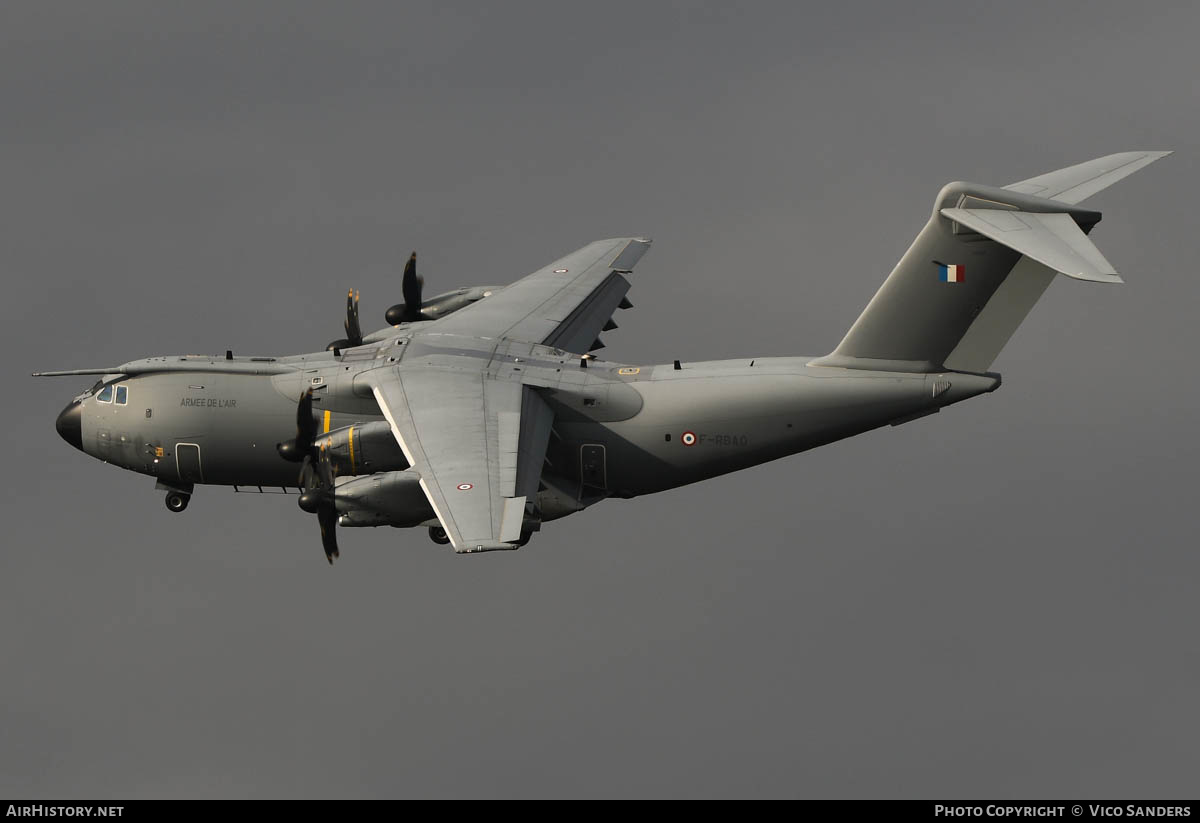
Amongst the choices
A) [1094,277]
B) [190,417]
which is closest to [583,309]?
[190,417]

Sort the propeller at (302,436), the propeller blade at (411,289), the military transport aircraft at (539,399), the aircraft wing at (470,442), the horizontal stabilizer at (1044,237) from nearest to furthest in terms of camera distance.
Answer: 1. the horizontal stabilizer at (1044,237)
2. the aircraft wing at (470,442)
3. the military transport aircraft at (539,399)
4. the propeller at (302,436)
5. the propeller blade at (411,289)

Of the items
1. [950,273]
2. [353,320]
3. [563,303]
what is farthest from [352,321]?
[950,273]

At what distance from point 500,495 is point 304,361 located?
827 cm

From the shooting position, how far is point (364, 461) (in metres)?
53.9

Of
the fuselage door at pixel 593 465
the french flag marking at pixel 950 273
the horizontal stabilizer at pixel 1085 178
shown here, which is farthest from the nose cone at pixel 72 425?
the horizontal stabilizer at pixel 1085 178

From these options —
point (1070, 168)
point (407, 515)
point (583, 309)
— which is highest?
point (1070, 168)

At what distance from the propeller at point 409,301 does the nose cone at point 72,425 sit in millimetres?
7941

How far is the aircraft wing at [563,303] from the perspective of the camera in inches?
2276

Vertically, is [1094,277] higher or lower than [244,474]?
higher

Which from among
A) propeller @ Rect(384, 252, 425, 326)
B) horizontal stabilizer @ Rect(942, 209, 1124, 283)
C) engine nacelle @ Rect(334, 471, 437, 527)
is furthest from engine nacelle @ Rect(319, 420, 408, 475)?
horizontal stabilizer @ Rect(942, 209, 1124, 283)

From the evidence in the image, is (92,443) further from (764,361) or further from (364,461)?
(764,361)

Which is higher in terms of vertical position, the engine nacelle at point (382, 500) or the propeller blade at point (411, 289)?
the propeller blade at point (411, 289)

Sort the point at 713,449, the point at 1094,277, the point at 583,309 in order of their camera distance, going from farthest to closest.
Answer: the point at 583,309
the point at 713,449
the point at 1094,277

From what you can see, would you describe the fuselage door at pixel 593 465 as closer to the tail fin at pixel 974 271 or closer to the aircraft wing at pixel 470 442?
the aircraft wing at pixel 470 442
